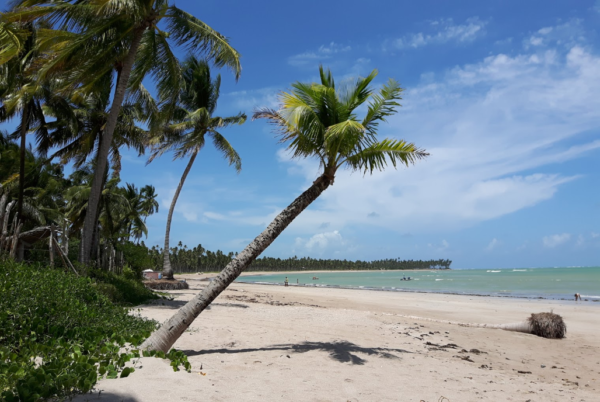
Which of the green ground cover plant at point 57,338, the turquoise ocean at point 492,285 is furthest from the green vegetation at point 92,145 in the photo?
the turquoise ocean at point 492,285

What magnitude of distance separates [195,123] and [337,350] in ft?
58.4

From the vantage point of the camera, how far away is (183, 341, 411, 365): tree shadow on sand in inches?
256

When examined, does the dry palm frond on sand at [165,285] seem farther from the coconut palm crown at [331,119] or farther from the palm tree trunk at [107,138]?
the coconut palm crown at [331,119]

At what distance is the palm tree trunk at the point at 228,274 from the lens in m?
5.79

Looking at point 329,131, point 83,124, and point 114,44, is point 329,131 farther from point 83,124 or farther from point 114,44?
point 83,124

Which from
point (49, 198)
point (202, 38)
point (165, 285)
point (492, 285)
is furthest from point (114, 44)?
point (492, 285)

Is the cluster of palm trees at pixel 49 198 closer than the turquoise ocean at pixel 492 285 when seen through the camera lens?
Yes

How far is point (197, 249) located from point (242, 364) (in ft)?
356

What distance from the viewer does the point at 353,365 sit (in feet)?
20.4

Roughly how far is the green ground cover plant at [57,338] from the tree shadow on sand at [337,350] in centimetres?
140

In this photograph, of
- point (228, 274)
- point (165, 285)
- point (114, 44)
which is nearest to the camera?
point (228, 274)

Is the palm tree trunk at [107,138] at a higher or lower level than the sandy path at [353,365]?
higher

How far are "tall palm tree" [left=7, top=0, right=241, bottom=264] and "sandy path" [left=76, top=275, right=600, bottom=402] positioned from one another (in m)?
5.39

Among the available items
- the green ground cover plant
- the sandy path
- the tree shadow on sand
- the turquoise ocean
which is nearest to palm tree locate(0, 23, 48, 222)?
the green ground cover plant
